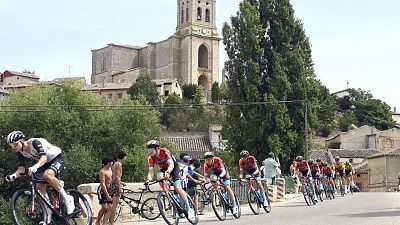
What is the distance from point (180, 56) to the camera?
15888cm

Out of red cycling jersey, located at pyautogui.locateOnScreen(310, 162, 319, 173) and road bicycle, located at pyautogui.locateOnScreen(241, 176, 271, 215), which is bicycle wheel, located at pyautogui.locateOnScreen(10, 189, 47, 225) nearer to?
road bicycle, located at pyautogui.locateOnScreen(241, 176, 271, 215)

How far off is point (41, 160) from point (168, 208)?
366 centimetres

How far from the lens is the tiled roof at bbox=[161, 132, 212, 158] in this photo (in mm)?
80188

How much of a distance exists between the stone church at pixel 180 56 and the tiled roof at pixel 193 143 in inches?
2301

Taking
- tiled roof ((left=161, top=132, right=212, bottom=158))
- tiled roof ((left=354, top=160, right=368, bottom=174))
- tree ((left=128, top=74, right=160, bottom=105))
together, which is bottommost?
tiled roof ((left=354, top=160, right=368, bottom=174))

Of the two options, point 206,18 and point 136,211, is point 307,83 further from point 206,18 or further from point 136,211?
point 206,18

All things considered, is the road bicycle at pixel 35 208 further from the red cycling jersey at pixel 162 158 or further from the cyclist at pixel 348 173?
the cyclist at pixel 348 173

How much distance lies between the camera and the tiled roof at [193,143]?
80188mm

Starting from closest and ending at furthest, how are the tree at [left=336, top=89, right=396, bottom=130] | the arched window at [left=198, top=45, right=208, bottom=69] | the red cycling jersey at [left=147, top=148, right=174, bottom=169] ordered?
the red cycling jersey at [left=147, top=148, right=174, bottom=169]
the tree at [left=336, top=89, right=396, bottom=130]
the arched window at [left=198, top=45, right=208, bottom=69]

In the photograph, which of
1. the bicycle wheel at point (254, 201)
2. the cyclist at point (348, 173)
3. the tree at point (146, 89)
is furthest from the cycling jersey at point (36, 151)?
the tree at point (146, 89)

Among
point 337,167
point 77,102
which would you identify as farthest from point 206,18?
point 337,167

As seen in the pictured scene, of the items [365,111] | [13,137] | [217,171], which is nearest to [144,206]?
[217,171]

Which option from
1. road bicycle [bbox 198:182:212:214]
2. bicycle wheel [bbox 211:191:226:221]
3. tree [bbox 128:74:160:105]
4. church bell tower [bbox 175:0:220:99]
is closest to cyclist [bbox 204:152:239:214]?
bicycle wheel [bbox 211:191:226:221]

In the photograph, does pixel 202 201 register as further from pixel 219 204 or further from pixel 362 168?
pixel 362 168
